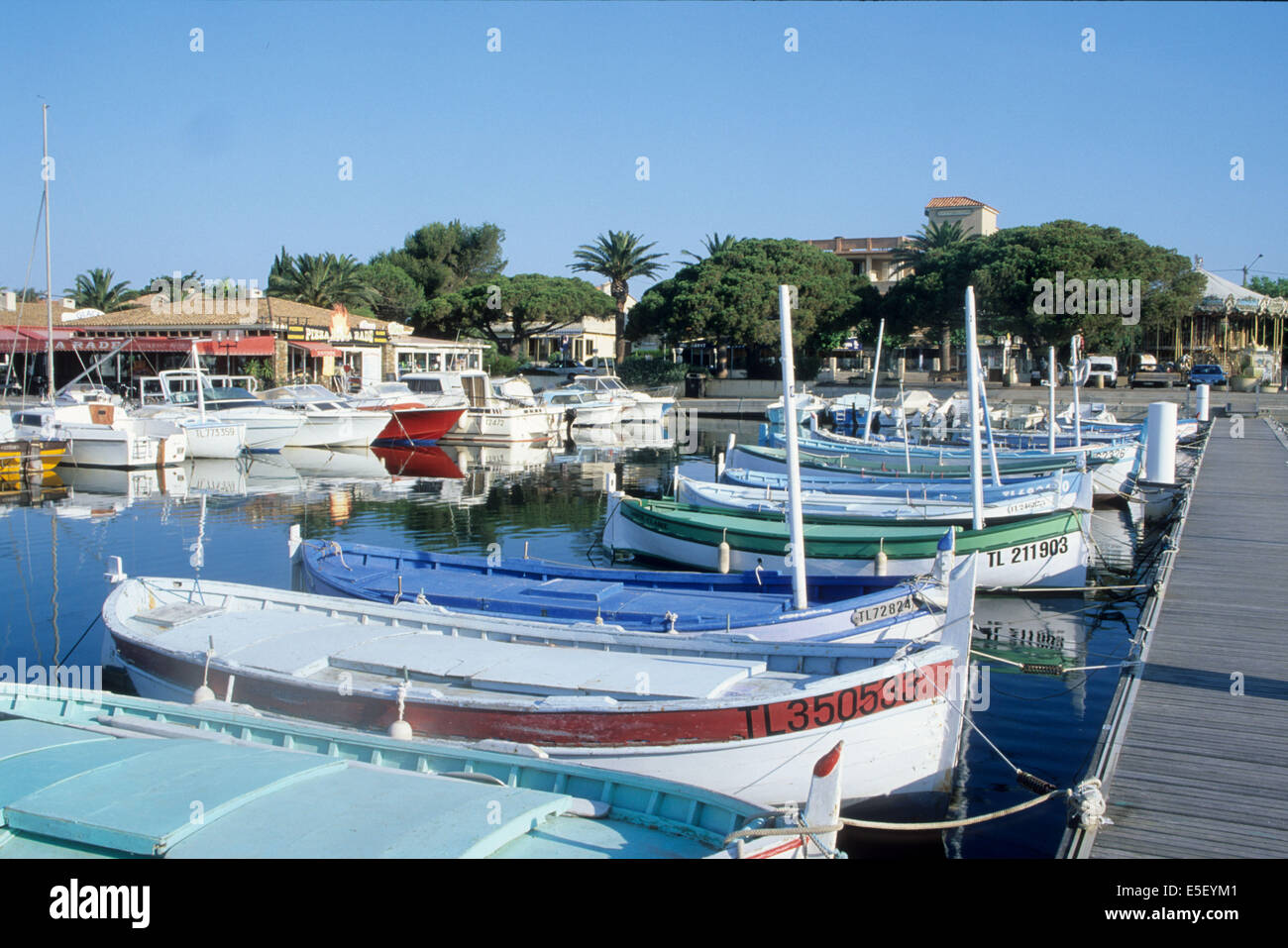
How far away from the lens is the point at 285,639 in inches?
426

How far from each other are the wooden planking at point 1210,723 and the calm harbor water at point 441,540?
1.30 meters

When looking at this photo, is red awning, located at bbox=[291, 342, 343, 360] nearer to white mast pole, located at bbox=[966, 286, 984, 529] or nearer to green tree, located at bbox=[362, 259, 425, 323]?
green tree, located at bbox=[362, 259, 425, 323]

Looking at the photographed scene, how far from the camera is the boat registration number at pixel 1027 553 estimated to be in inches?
694

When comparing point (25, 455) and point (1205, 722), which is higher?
point (25, 455)

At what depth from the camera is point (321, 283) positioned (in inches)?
2581

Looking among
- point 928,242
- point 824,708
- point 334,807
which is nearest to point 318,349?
point 928,242

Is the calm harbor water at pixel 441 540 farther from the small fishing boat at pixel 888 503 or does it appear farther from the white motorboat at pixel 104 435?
the small fishing boat at pixel 888 503

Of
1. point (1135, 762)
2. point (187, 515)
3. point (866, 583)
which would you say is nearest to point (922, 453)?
point (866, 583)

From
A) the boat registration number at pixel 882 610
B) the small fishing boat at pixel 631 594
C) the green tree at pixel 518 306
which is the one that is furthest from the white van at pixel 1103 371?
the boat registration number at pixel 882 610

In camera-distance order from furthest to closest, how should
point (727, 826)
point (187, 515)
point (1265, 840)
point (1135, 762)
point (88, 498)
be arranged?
point (88, 498) → point (187, 515) → point (1135, 762) → point (1265, 840) → point (727, 826)

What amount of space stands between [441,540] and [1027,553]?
12.7 m

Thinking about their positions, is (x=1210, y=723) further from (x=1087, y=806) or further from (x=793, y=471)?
(x=793, y=471)
